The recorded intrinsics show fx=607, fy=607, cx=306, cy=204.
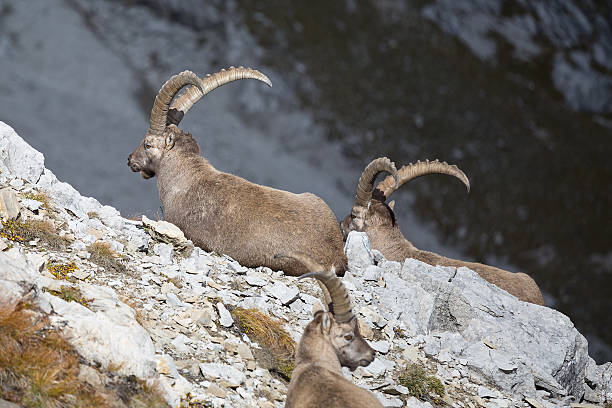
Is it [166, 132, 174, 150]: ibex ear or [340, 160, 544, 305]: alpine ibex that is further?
[340, 160, 544, 305]: alpine ibex

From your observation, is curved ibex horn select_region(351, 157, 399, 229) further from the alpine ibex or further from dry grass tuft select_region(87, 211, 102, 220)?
dry grass tuft select_region(87, 211, 102, 220)

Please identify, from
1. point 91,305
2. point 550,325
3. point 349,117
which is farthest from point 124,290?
point 349,117

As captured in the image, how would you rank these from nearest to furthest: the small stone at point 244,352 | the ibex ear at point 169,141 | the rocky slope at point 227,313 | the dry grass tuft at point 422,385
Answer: the rocky slope at point 227,313
the small stone at point 244,352
the dry grass tuft at point 422,385
the ibex ear at point 169,141

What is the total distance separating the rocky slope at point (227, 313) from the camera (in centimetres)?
647

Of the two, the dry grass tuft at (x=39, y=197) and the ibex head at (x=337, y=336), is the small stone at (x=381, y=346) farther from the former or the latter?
the dry grass tuft at (x=39, y=197)

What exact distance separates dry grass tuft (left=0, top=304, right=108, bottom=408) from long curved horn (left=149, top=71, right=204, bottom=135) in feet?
22.3

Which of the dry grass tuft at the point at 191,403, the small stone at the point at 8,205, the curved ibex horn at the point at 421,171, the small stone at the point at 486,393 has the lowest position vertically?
the dry grass tuft at the point at 191,403

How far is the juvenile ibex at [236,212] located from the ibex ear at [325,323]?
3179 millimetres

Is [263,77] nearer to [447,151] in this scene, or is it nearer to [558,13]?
[447,151]

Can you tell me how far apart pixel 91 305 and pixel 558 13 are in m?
68.7

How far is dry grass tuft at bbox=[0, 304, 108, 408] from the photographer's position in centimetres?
541

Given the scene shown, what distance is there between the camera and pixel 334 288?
23.3ft

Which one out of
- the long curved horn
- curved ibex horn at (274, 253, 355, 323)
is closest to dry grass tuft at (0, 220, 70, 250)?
curved ibex horn at (274, 253, 355, 323)

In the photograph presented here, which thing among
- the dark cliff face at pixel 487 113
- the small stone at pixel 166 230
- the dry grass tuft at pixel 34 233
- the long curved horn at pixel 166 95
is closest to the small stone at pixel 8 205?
the dry grass tuft at pixel 34 233
